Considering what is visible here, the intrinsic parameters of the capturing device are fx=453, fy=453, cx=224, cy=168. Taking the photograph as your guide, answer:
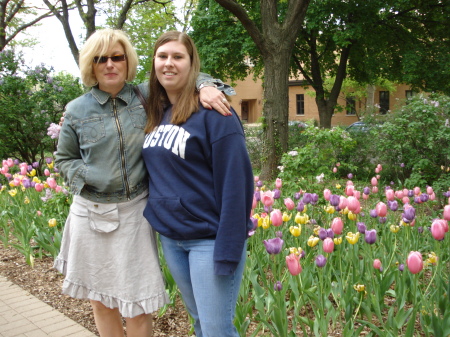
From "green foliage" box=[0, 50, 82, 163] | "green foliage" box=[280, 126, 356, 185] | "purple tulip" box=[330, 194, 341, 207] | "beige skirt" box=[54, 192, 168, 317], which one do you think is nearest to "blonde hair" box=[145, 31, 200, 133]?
"beige skirt" box=[54, 192, 168, 317]

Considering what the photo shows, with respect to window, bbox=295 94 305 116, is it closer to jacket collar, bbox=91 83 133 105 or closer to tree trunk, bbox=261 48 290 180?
tree trunk, bbox=261 48 290 180

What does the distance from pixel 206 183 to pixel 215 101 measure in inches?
13.3

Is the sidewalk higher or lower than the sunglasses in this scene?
lower

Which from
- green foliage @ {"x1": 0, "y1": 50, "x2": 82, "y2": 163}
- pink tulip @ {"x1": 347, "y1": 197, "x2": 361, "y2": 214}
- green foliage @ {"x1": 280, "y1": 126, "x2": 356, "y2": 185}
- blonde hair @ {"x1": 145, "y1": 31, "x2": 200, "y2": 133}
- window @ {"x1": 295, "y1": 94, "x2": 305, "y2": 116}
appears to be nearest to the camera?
blonde hair @ {"x1": 145, "y1": 31, "x2": 200, "y2": 133}

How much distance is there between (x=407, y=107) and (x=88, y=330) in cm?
617

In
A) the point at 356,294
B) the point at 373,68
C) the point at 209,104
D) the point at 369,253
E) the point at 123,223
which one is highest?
the point at 373,68

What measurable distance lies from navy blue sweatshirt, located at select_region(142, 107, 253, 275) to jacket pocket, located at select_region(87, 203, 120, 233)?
0.82 feet

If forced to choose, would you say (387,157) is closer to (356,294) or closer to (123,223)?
(356,294)

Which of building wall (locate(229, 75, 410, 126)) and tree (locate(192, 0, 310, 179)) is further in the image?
building wall (locate(229, 75, 410, 126))

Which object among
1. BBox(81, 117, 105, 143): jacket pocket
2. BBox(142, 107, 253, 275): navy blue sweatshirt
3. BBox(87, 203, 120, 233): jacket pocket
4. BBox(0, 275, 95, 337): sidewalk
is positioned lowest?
BBox(0, 275, 95, 337): sidewalk

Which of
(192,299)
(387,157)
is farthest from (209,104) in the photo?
(387,157)

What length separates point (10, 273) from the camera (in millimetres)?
4434

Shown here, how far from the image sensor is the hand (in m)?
1.84

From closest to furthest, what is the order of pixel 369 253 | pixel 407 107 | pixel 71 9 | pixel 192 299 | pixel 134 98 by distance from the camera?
pixel 192 299 < pixel 134 98 < pixel 369 253 < pixel 407 107 < pixel 71 9
